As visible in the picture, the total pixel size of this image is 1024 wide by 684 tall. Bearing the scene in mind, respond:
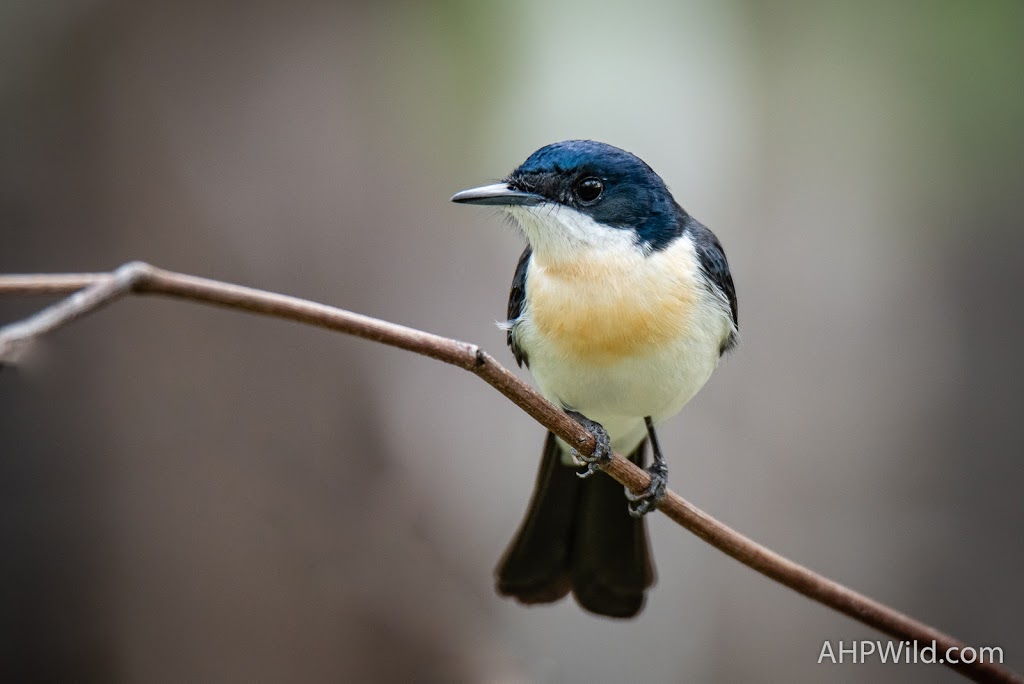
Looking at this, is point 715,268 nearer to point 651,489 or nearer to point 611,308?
point 611,308

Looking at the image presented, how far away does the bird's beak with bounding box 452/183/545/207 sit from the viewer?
2561 mm

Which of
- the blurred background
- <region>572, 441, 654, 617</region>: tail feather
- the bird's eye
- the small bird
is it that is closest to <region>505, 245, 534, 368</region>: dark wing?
the small bird

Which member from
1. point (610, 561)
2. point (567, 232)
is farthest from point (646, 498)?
point (567, 232)

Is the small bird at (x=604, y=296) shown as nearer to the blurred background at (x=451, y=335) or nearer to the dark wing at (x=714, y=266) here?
the dark wing at (x=714, y=266)

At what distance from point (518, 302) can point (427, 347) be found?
5.33 feet

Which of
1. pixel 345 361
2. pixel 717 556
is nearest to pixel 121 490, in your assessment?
pixel 345 361

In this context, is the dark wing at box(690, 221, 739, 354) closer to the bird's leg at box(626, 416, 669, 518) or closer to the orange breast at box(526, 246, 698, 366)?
the orange breast at box(526, 246, 698, 366)

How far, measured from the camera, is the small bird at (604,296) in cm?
275

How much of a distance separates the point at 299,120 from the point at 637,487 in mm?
3089

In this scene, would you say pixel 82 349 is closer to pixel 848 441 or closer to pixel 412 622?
pixel 412 622

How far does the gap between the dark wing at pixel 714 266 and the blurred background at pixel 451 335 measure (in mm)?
1670

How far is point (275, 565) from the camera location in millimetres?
4105

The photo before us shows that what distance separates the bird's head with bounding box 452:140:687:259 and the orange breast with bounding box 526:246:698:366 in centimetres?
6

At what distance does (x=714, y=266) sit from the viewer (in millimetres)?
3082
